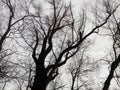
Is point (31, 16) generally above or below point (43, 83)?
above

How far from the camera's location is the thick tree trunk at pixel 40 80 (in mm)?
10531

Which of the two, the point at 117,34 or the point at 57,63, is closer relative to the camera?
the point at 57,63

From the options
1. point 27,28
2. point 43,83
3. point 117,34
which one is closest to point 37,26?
point 27,28

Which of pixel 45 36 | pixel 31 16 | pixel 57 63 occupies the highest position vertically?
pixel 31 16

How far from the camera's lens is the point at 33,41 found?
13531 mm

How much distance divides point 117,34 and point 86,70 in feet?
33.4

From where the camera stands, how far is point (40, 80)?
35.1 ft

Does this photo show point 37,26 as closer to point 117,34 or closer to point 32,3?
point 32,3

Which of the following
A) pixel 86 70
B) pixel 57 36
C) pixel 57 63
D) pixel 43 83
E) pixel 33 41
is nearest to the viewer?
pixel 43 83

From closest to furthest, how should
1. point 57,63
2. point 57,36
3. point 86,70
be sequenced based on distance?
point 57,63, point 57,36, point 86,70

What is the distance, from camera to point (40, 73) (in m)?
10.9

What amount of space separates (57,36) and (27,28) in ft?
7.80

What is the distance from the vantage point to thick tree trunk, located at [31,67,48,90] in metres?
10.5

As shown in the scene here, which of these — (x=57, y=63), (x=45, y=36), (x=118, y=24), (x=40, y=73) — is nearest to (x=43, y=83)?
(x=40, y=73)
